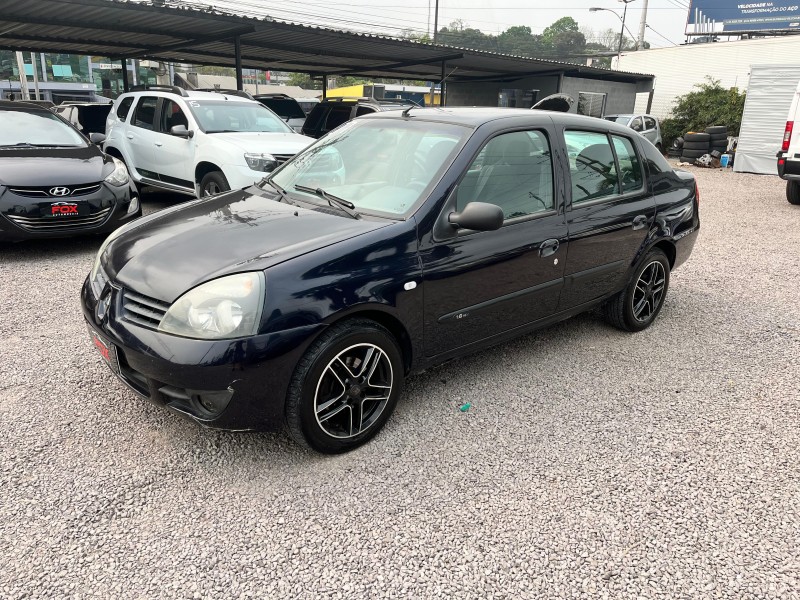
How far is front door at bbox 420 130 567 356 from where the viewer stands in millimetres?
→ 3156

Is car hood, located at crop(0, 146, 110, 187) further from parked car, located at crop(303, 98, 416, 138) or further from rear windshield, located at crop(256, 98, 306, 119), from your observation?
rear windshield, located at crop(256, 98, 306, 119)

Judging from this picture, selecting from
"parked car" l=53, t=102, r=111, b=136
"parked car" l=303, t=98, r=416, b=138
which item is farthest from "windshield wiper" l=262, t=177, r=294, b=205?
"parked car" l=53, t=102, r=111, b=136

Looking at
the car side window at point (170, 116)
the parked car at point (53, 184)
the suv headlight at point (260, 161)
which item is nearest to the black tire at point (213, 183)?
the suv headlight at point (260, 161)

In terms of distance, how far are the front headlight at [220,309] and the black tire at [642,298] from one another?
299cm

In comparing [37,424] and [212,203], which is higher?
[212,203]

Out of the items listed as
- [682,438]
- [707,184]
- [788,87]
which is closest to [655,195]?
[682,438]

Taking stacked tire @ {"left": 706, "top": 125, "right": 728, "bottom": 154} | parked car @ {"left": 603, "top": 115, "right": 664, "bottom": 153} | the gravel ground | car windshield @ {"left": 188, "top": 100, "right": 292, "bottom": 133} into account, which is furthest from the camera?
stacked tire @ {"left": 706, "top": 125, "right": 728, "bottom": 154}

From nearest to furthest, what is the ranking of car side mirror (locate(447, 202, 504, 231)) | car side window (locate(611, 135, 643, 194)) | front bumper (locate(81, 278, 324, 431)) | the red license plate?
front bumper (locate(81, 278, 324, 431)) → the red license plate → car side mirror (locate(447, 202, 504, 231)) → car side window (locate(611, 135, 643, 194))

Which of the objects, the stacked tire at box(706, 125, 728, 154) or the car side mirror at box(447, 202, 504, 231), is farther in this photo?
the stacked tire at box(706, 125, 728, 154)

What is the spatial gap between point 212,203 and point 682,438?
3082mm

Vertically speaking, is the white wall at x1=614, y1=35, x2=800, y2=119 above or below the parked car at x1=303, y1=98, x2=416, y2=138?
above

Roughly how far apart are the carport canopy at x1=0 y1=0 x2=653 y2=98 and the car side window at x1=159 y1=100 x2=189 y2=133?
2246 millimetres

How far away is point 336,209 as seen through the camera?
3.25 metres

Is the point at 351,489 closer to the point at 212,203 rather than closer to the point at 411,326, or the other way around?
the point at 411,326
